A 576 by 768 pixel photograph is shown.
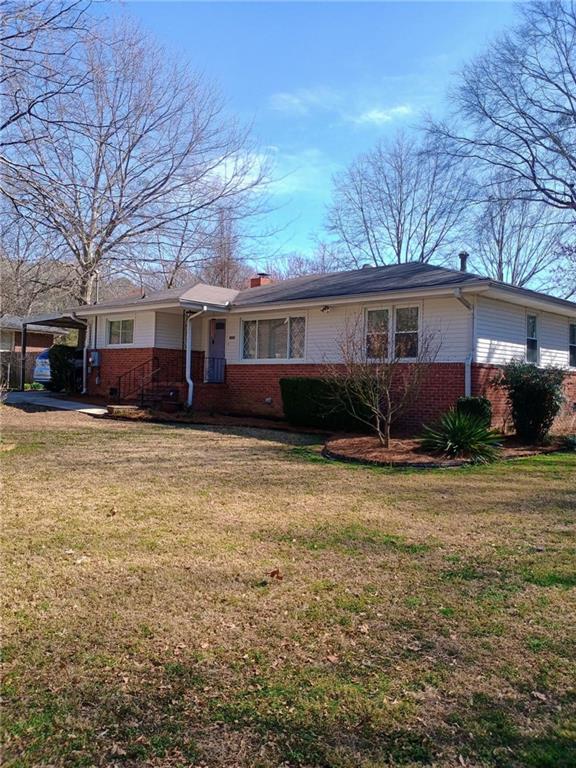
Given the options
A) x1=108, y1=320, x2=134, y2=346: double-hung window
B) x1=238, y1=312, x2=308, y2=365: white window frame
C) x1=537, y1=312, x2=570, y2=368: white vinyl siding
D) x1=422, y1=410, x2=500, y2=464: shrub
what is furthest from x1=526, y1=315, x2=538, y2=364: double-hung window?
x1=108, y1=320, x2=134, y2=346: double-hung window

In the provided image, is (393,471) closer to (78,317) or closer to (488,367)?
(488,367)

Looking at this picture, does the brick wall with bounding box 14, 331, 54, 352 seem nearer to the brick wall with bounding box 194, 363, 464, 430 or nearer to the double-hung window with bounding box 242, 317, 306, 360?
the brick wall with bounding box 194, 363, 464, 430

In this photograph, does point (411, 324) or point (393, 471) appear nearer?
point (393, 471)

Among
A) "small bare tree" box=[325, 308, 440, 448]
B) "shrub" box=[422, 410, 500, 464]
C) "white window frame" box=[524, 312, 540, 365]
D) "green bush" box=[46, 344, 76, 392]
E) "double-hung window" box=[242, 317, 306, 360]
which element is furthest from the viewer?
"green bush" box=[46, 344, 76, 392]

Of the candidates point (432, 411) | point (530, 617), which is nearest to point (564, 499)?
→ point (530, 617)

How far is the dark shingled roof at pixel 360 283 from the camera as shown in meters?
13.2

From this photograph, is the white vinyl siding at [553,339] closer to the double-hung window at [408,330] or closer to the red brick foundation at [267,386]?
the red brick foundation at [267,386]

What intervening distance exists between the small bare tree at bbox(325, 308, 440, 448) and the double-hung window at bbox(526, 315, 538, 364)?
306 cm

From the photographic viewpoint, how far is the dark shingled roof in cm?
1322

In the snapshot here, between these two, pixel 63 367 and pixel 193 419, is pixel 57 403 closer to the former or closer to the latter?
pixel 63 367

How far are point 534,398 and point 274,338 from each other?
7.31 meters

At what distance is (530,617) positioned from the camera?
3.73 metres

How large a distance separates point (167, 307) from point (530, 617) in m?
14.6

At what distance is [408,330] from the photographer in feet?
45.3
